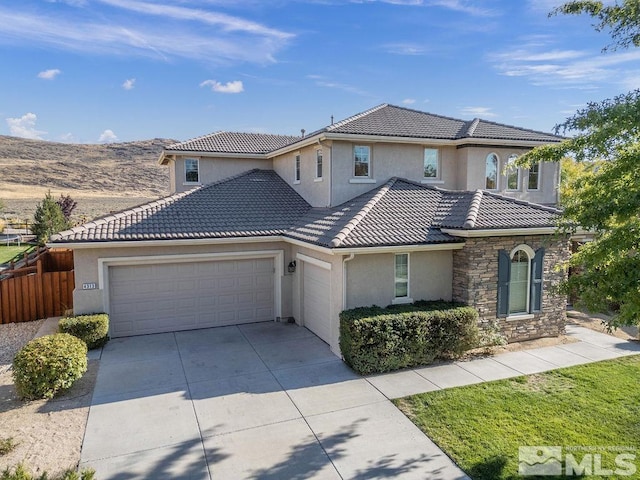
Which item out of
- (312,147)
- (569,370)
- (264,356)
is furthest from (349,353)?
(312,147)

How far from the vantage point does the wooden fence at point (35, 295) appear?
1442 centimetres

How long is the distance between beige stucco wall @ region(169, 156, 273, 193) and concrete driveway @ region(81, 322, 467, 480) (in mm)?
10140

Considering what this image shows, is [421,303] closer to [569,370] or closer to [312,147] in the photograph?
[569,370]

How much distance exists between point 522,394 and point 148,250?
35.1ft

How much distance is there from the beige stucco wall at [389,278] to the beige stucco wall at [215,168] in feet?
34.8

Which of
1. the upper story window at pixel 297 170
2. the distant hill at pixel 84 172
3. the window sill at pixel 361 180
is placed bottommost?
the window sill at pixel 361 180

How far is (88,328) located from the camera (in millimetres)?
11578

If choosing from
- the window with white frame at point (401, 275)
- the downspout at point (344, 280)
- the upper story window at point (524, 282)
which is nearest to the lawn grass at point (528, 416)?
the upper story window at point (524, 282)

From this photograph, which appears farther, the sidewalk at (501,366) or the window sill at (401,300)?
the window sill at (401,300)

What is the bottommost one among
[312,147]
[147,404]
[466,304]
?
[147,404]

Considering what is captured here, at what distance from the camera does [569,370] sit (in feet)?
33.7

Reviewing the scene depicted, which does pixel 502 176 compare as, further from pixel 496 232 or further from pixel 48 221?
pixel 48 221

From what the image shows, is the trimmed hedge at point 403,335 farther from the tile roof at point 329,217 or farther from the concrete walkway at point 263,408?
the tile roof at point 329,217

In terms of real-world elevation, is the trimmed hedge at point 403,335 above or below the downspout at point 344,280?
below
